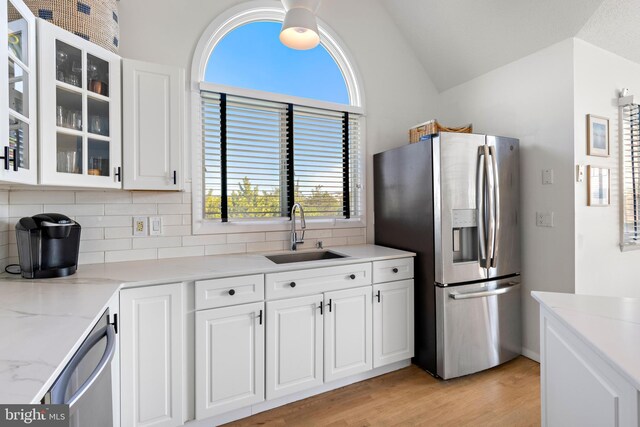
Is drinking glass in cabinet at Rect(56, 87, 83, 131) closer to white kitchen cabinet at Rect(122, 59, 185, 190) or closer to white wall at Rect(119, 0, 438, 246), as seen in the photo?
white kitchen cabinet at Rect(122, 59, 185, 190)

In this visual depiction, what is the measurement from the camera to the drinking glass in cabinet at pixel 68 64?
1.55m

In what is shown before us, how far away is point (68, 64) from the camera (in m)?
1.59

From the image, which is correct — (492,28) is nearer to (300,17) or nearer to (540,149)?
(540,149)

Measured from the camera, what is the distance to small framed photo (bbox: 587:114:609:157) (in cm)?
236

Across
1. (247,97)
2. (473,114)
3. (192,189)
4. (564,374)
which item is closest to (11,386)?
(564,374)

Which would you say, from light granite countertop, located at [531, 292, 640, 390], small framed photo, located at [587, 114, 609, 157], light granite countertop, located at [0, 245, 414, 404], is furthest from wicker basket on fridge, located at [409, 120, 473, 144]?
light granite countertop, located at [531, 292, 640, 390]

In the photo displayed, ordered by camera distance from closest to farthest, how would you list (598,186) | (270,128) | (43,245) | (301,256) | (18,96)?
(18,96), (43,245), (598,186), (301,256), (270,128)

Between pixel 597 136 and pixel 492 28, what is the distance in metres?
1.23

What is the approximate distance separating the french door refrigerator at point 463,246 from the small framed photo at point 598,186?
0.48 m

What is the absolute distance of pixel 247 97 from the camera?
2.49 meters

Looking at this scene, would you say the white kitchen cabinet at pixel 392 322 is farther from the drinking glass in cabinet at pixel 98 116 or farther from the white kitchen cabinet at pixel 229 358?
the drinking glass in cabinet at pixel 98 116

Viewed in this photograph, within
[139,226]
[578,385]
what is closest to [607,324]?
[578,385]

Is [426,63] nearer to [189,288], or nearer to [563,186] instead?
[563,186]

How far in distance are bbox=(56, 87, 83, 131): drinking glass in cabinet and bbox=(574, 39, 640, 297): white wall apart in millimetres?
3321
